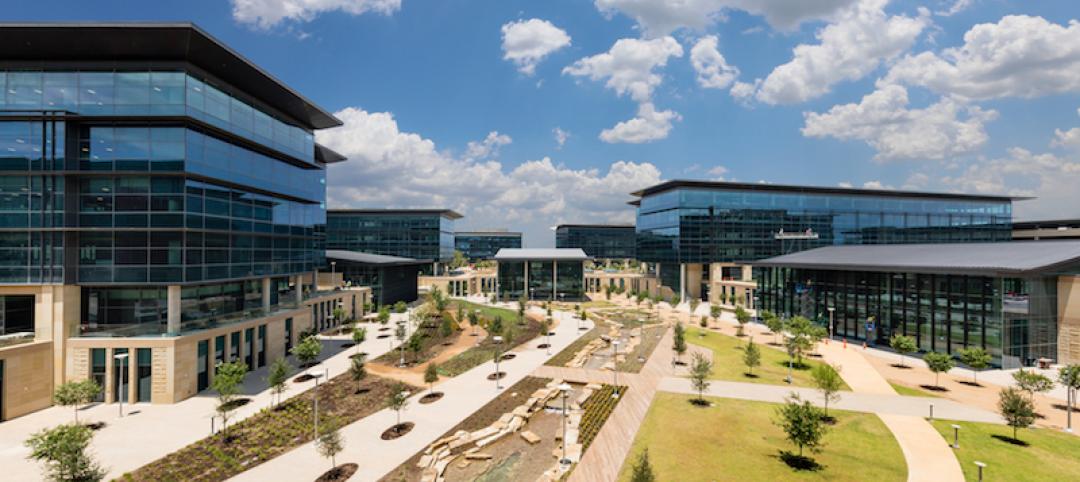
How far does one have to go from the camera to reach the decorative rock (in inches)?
1019

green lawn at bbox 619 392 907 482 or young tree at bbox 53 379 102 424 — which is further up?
young tree at bbox 53 379 102 424

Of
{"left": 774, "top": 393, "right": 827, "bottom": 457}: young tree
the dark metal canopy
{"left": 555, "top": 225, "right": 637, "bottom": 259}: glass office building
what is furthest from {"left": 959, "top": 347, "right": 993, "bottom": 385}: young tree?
{"left": 555, "top": 225, "right": 637, "bottom": 259}: glass office building


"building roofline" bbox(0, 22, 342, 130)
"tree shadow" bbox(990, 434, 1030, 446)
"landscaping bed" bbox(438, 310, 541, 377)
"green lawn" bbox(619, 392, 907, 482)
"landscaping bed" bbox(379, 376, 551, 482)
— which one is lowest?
"landscaping bed" bbox(438, 310, 541, 377)

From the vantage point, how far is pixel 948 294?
4494cm

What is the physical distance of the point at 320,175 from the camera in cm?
5350

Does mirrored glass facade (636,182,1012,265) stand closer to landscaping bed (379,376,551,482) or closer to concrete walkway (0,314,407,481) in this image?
landscaping bed (379,376,551,482)

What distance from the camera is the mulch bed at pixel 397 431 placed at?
2641 centimetres

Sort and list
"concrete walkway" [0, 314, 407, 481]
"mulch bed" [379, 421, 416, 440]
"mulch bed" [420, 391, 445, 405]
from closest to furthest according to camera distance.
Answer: "concrete walkway" [0, 314, 407, 481] → "mulch bed" [379, 421, 416, 440] → "mulch bed" [420, 391, 445, 405]

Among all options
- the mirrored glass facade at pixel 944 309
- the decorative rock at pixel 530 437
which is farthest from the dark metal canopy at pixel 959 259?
the decorative rock at pixel 530 437

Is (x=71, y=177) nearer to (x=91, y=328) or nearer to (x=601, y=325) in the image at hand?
(x=91, y=328)

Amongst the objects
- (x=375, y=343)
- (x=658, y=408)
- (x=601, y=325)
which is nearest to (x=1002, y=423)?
(x=658, y=408)

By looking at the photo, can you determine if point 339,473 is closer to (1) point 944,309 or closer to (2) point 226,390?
(2) point 226,390

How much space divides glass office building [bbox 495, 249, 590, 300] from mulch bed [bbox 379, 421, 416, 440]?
221 ft

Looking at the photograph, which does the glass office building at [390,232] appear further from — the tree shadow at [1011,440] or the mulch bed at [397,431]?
the tree shadow at [1011,440]
